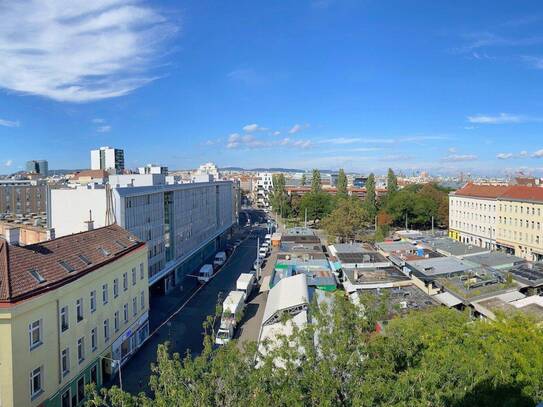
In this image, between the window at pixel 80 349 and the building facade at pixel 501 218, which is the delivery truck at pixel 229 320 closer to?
the window at pixel 80 349

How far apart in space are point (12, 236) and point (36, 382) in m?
4.71

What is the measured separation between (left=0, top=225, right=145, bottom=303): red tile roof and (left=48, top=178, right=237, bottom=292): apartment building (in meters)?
3.44

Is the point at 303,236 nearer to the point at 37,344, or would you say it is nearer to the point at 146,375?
the point at 146,375

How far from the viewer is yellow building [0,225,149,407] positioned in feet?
37.4

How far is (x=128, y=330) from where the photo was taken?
727 inches

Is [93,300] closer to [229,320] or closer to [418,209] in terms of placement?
[229,320]

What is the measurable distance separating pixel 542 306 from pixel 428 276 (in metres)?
7.09

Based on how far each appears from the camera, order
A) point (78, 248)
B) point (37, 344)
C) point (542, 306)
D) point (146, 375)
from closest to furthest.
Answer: point (37, 344), point (78, 248), point (146, 375), point (542, 306)

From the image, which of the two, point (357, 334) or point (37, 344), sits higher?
point (357, 334)

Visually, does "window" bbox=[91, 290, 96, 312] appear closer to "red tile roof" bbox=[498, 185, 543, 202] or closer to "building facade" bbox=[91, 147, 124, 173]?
"red tile roof" bbox=[498, 185, 543, 202]

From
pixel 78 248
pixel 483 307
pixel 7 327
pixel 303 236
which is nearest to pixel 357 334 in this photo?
pixel 7 327

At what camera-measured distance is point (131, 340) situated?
62.0ft

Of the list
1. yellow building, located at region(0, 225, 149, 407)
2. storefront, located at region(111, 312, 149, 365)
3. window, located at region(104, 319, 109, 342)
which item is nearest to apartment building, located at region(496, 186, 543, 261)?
storefront, located at region(111, 312, 149, 365)

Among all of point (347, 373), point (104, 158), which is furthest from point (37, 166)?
point (347, 373)
